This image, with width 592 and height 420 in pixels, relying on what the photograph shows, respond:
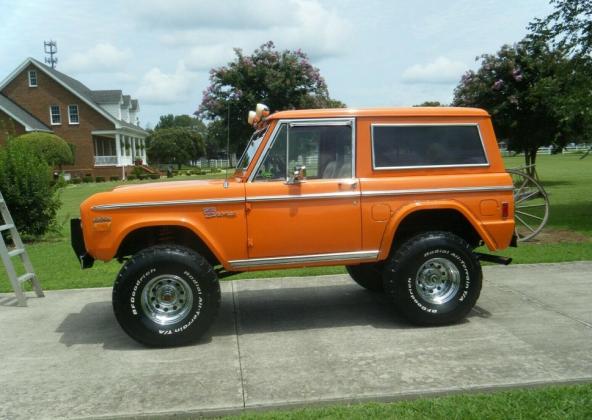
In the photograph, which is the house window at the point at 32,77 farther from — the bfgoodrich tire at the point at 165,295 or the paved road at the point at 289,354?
the bfgoodrich tire at the point at 165,295

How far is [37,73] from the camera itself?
4375cm

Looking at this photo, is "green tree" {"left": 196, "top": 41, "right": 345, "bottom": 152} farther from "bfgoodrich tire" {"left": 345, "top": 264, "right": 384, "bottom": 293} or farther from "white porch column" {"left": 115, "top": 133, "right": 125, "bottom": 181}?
"white porch column" {"left": 115, "top": 133, "right": 125, "bottom": 181}

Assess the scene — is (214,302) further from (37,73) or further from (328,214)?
(37,73)

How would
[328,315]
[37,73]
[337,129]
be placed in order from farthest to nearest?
[37,73] → [328,315] → [337,129]

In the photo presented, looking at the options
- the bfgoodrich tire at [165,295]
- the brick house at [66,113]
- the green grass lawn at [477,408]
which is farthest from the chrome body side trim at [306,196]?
the brick house at [66,113]

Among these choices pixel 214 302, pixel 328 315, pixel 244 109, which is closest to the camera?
pixel 214 302

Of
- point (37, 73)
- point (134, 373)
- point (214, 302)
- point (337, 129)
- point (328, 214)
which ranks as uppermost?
point (37, 73)

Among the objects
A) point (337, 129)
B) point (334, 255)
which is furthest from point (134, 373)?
point (337, 129)

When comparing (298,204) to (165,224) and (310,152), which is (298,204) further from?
(165,224)

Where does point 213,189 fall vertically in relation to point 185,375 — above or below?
above

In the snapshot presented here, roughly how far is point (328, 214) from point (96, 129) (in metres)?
43.1

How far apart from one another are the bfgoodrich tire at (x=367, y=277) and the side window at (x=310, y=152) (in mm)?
1481

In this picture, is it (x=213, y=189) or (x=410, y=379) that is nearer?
(x=410, y=379)

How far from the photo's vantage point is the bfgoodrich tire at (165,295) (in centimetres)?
528
